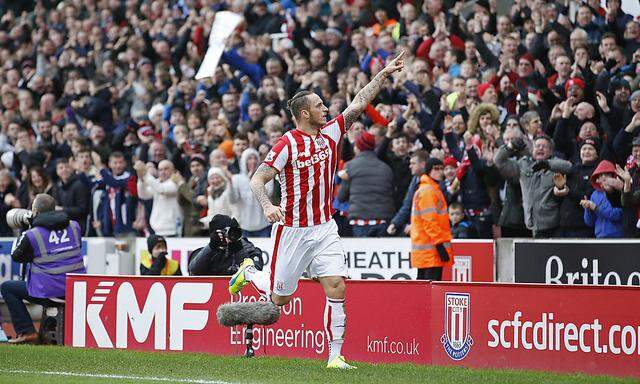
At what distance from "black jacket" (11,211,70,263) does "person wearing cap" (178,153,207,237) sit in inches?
134

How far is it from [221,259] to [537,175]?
4117mm

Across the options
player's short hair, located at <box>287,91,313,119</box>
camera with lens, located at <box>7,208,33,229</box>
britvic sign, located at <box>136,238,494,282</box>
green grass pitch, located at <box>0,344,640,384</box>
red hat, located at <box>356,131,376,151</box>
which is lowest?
green grass pitch, located at <box>0,344,640,384</box>

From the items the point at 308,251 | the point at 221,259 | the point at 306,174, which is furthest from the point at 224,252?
the point at 306,174

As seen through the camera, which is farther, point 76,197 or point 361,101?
point 76,197

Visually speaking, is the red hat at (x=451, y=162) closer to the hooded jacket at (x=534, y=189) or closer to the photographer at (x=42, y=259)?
the hooded jacket at (x=534, y=189)

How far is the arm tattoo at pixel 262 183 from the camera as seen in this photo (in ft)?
35.1

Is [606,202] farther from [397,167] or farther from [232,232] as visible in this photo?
[232,232]

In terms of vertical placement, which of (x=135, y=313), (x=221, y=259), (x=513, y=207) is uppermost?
(x=513, y=207)

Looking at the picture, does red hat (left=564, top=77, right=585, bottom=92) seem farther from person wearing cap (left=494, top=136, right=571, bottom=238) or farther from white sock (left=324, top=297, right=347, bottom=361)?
white sock (left=324, top=297, right=347, bottom=361)

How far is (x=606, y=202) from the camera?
48.4 ft

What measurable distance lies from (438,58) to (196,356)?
7.63 m

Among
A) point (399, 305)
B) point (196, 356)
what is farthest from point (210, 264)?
point (399, 305)

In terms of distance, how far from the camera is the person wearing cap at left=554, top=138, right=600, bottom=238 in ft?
49.1

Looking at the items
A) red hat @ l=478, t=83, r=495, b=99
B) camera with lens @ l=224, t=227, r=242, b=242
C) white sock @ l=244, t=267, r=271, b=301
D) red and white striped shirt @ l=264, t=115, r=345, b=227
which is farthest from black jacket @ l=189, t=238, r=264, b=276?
red hat @ l=478, t=83, r=495, b=99
